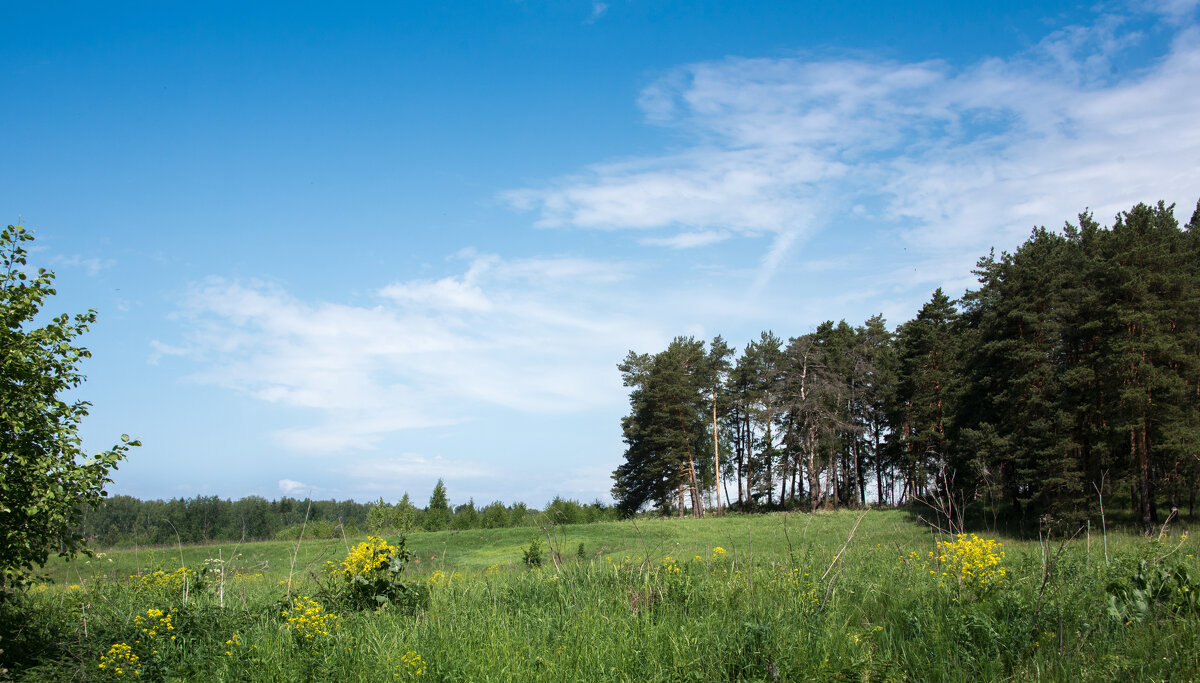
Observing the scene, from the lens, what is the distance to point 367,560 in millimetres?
7262

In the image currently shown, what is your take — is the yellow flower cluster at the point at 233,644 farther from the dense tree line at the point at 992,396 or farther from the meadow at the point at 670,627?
the dense tree line at the point at 992,396

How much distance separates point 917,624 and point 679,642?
76.7 inches

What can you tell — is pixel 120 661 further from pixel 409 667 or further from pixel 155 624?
pixel 409 667

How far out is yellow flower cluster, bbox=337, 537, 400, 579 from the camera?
720 centimetres

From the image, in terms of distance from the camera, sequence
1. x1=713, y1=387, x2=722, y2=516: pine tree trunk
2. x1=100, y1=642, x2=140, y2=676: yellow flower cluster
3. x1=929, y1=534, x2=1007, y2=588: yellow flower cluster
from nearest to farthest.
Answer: x1=100, y1=642, x2=140, y2=676: yellow flower cluster
x1=929, y1=534, x2=1007, y2=588: yellow flower cluster
x1=713, y1=387, x2=722, y2=516: pine tree trunk

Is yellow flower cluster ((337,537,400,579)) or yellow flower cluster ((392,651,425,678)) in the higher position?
yellow flower cluster ((337,537,400,579))

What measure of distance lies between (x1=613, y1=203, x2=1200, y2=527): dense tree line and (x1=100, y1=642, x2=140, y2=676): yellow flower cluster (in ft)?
28.2

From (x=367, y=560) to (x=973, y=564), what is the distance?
632 centimetres

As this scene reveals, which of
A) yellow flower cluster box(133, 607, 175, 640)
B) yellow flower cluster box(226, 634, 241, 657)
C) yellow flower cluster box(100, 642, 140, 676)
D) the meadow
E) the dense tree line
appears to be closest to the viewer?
the meadow

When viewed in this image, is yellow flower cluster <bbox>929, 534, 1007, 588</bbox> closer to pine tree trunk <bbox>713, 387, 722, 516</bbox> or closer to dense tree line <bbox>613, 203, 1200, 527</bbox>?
dense tree line <bbox>613, 203, 1200, 527</bbox>

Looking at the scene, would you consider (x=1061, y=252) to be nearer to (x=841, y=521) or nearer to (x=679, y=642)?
(x=841, y=521)

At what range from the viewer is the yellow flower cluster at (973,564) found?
19.6ft

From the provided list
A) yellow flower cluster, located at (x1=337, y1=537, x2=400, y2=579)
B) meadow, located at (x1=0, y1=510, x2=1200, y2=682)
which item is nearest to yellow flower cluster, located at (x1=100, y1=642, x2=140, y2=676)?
meadow, located at (x1=0, y1=510, x2=1200, y2=682)

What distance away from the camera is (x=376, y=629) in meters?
5.65
